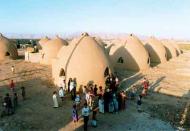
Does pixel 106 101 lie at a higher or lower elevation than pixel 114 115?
higher

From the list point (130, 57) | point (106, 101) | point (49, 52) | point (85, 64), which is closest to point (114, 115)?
point (106, 101)

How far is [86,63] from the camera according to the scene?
1750cm

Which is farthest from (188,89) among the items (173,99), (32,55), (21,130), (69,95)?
(32,55)

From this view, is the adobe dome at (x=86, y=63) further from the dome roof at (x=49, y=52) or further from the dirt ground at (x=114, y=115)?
the dome roof at (x=49, y=52)

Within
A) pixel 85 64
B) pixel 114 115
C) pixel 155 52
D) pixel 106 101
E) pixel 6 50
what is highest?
pixel 6 50

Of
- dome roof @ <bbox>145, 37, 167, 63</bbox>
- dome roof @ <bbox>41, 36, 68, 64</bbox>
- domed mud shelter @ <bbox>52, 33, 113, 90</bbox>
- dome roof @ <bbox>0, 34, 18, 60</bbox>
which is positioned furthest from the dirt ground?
dome roof @ <bbox>145, 37, 167, 63</bbox>

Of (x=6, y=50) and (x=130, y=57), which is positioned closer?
(x=130, y=57)

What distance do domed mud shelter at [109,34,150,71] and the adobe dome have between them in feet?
27.1

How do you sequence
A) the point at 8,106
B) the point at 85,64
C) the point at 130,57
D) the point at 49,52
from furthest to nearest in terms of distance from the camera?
the point at 49,52, the point at 130,57, the point at 85,64, the point at 8,106

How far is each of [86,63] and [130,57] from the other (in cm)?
966

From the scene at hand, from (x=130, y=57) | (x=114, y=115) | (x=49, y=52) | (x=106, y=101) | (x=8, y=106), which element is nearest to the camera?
(x=8, y=106)

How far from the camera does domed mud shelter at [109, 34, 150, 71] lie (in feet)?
86.6

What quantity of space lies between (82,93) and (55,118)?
4.18m

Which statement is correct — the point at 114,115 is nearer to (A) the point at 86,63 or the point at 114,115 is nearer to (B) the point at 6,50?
(A) the point at 86,63
